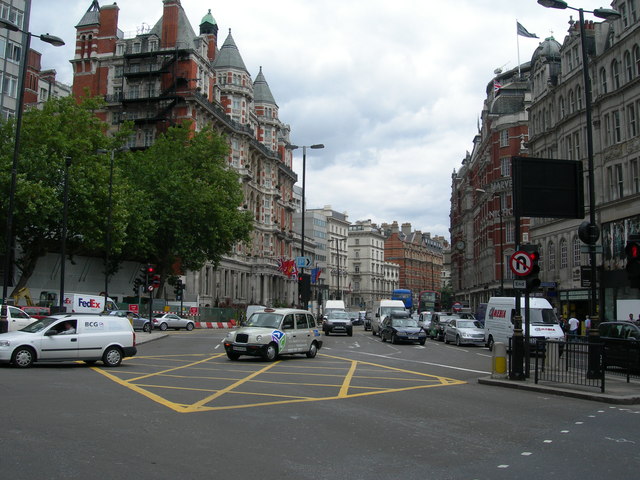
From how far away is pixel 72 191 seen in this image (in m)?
40.1

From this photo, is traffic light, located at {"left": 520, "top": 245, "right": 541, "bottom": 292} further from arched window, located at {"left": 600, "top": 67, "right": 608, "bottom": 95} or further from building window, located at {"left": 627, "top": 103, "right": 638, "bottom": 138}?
arched window, located at {"left": 600, "top": 67, "right": 608, "bottom": 95}

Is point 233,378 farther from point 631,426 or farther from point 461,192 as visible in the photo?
point 461,192

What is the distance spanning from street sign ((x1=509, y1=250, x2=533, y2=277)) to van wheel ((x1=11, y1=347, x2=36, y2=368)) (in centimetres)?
1273

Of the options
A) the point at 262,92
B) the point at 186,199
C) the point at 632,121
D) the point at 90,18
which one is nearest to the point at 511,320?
the point at 632,121

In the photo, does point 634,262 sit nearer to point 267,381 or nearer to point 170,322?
point 267,381

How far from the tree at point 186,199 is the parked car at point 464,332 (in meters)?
24.5

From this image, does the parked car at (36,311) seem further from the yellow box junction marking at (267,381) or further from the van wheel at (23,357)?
the van wheel at (23,357)

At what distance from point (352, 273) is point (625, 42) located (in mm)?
121167

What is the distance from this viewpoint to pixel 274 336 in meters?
19.8

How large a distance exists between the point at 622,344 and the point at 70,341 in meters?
15.4

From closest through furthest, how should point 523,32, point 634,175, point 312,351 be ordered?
point 312,351
point 634,175
point 523,32

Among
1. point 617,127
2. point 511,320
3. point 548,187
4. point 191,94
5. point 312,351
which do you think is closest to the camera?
point 548,187

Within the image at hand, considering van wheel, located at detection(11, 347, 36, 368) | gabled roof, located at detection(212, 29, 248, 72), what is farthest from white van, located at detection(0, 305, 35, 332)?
gabled roof, located at detection(212, 29, 248, 72)

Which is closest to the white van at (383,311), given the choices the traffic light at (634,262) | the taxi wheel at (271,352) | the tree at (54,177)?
the tree at (54,177)
